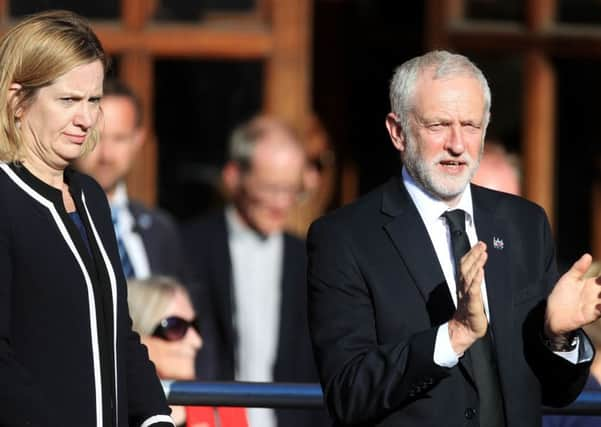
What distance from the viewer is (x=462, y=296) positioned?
3.34m

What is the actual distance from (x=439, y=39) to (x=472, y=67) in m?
3.16

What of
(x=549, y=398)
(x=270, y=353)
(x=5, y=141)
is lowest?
(x=270, y=353)

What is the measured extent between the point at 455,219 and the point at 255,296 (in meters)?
2.63

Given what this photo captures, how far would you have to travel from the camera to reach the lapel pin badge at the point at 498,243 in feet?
12.0

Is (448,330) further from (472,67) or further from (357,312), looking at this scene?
(472,67)

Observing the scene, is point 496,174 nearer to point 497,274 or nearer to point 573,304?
point 497,274

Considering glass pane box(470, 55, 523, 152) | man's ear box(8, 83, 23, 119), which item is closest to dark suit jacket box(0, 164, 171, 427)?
man's ear box(8, 83, 23, 119)

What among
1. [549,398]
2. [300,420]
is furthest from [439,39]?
[549,398]

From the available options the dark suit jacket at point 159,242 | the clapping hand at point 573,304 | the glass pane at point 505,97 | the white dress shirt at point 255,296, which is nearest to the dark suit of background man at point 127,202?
the dark suit jacket at point 159,242

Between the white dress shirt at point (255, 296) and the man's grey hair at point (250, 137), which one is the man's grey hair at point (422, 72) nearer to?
the white dress shirt at point (255, 296)

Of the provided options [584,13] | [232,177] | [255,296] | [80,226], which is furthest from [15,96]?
[584,13]

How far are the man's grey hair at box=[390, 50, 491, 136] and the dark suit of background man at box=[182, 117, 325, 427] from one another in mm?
2300

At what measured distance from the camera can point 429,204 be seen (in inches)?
145

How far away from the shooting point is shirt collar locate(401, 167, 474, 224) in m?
3.67
